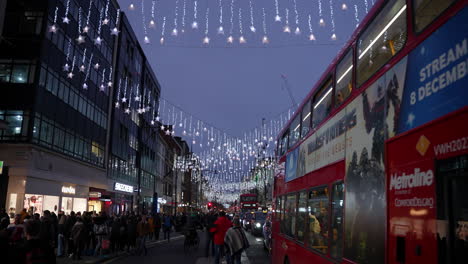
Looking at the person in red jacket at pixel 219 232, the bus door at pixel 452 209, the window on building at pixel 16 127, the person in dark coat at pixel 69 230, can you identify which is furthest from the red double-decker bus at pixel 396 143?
the window on building at pixel 16 127

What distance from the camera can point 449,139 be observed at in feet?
12.3

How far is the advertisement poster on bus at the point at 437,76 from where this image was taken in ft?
12.3

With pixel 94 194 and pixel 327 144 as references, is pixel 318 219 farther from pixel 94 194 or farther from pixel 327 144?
pixel 94 194

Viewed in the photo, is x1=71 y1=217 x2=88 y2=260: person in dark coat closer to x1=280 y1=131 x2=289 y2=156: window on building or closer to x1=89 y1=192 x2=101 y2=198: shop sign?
x1=280 y1=131 x2=289 y2=156: window on building

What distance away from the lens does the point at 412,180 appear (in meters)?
4.27

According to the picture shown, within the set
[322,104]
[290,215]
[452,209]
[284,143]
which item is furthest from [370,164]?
[284,143]

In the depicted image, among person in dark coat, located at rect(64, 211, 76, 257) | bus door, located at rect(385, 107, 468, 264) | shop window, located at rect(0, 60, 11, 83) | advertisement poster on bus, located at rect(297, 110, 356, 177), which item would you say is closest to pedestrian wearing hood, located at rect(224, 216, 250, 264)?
advertisement poster on bus, located at rect(297, 110, 356, 177)

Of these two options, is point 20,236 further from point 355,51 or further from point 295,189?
point 355,51

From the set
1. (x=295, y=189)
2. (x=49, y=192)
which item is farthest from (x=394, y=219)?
(x=49, y=192)

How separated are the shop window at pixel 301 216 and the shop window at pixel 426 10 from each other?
211 inches

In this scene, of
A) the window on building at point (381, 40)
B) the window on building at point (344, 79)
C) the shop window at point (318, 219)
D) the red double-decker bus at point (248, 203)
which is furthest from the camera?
the red double-decker bus at point (248, 203)

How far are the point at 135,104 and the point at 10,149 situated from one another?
2803 cm

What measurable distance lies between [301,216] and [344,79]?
3670 millimetres

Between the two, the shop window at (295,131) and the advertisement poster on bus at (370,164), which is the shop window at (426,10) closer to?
the advertisement poster on bus at (370,164)
